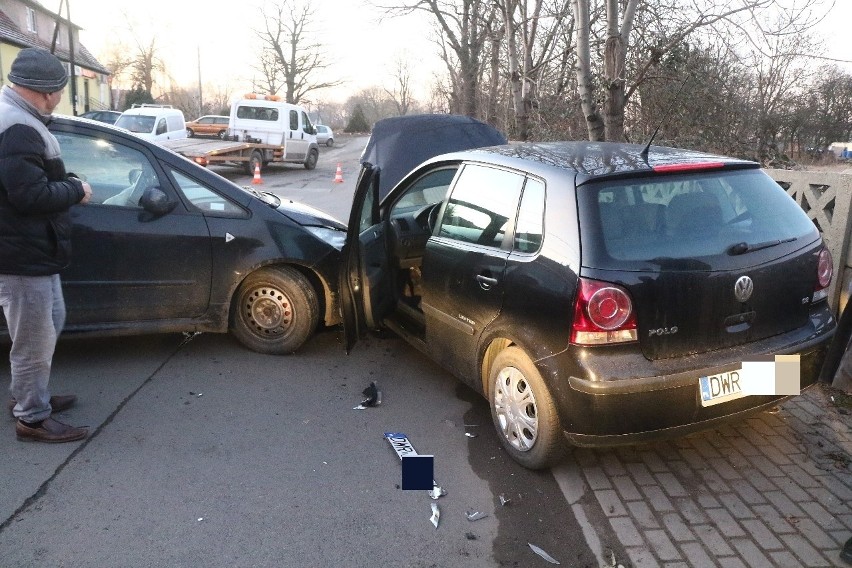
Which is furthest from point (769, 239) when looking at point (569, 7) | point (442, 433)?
point (569, 7)

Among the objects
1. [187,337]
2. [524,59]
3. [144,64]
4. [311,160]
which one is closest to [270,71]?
[144,64]

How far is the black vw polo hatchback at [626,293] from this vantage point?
3.23m

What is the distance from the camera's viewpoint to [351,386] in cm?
492

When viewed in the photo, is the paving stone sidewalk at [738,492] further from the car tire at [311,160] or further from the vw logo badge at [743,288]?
the car tire at [311,160]

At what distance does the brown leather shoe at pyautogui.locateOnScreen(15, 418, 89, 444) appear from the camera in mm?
3883

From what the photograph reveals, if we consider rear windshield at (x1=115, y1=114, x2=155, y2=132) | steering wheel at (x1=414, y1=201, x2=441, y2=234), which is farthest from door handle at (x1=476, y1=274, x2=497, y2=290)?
rear windshield at (x1=115, y1=114, x2=155, y2=132)

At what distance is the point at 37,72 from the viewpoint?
3605 millimetres

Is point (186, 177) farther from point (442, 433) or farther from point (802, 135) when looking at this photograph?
point (802, 135)

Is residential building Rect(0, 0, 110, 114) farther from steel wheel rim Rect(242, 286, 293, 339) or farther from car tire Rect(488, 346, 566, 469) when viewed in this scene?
car tire Rect(488, 346, 566, 469)

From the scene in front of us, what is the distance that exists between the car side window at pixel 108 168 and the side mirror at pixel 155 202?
0.10 metres

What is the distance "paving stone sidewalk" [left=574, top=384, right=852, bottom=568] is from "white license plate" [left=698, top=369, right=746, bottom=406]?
511 millimetres

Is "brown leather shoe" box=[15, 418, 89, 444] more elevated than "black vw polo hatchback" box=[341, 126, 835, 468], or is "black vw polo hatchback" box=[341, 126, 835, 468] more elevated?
"black vw polo hatchback" box=[341, 126, 835, 468]

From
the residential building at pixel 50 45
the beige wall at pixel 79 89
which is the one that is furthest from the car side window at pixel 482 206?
the beige wall at pixel 79 89

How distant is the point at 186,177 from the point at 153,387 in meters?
1.53
